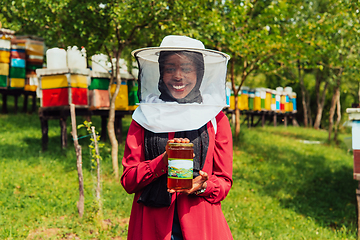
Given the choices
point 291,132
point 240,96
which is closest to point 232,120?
point 240,96

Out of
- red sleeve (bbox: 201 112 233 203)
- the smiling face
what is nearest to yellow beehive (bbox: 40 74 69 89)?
the smiling face

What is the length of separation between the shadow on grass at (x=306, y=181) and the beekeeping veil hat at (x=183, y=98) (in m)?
6.12

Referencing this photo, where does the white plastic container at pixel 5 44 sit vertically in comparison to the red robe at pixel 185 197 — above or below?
above

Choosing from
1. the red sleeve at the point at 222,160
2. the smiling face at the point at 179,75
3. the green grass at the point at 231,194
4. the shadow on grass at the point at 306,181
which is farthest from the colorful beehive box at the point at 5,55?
the red sleeve at the point at 222,160

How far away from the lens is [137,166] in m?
2.21

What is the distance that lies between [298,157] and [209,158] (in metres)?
10.1

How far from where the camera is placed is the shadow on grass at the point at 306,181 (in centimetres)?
798

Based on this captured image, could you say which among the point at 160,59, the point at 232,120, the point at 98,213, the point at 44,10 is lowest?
the point at 98,213

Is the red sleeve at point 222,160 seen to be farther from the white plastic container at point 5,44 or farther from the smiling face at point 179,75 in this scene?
the white plastic container at point 5,44

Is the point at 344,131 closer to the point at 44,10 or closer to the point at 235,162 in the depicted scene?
the point at 235,162

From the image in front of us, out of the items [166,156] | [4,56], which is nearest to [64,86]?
[4,56]

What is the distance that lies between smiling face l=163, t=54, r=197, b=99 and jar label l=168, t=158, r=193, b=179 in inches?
23.3

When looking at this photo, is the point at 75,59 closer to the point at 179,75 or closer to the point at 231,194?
the point at 231,194

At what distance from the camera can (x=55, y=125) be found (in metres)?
13.2
